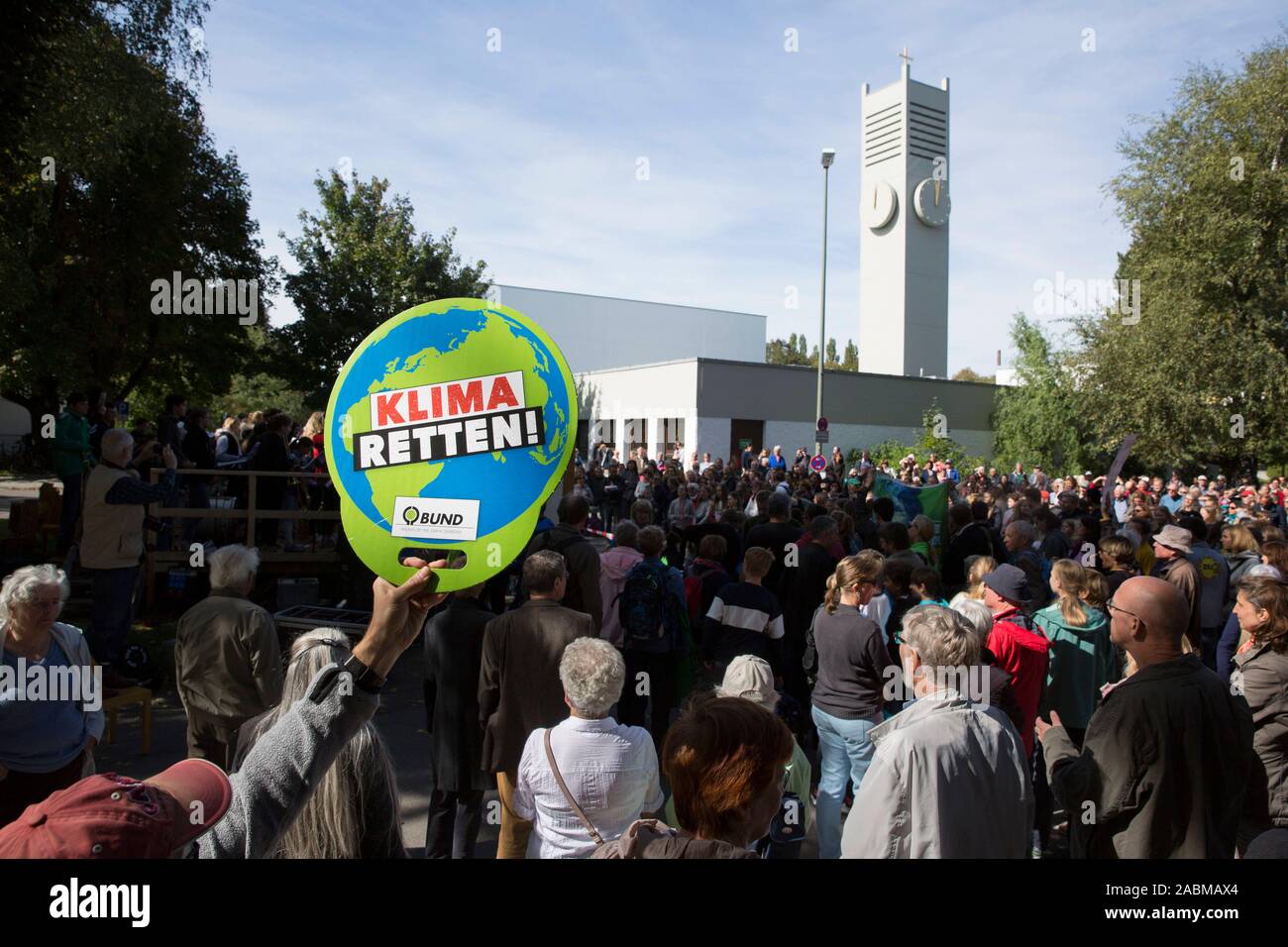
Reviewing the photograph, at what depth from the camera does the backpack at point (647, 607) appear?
552 cm

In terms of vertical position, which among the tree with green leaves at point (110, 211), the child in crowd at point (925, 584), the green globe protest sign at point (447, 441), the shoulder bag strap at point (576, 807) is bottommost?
the shoulder bag strap at point (576, 807)

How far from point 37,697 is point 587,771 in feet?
7.80

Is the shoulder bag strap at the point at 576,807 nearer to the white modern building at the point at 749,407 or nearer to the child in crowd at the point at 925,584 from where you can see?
the child in crowd at the point at 925,584

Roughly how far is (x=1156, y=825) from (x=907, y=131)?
39231 millimetres

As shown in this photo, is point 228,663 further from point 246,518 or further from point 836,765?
point 246,518

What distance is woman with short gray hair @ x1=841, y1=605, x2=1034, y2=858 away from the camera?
254 centimetres

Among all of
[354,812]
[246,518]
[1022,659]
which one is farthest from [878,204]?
[354,812]

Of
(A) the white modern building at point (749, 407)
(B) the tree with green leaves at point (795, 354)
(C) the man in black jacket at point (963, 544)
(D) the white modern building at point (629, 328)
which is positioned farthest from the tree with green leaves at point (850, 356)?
(C) the man in black jacket at point (963, 544)

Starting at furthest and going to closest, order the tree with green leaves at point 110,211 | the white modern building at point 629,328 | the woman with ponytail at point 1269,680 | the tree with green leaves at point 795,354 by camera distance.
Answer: the tree with green leaves at point 795,354
the white modern building at point 629,328
the tree with green leaves at point 110,211
the woman with ponytail at point 1269,680

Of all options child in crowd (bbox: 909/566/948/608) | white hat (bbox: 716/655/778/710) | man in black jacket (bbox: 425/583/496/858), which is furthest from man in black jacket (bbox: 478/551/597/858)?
child in crowd (bbox: 909/566/948/608)

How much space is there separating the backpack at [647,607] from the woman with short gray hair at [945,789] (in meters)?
2.88

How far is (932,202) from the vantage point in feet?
124

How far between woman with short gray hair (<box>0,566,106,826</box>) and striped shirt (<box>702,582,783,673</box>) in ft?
11.7
